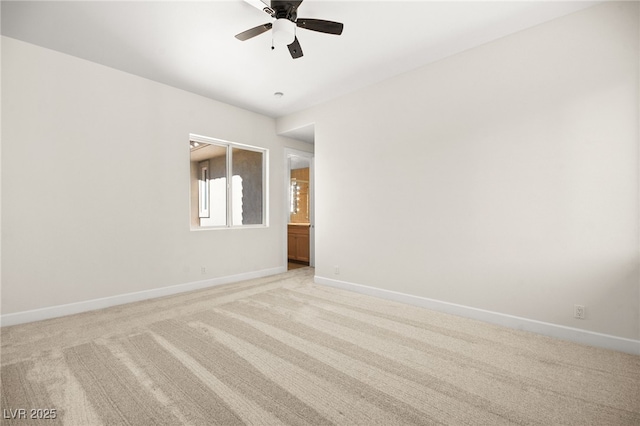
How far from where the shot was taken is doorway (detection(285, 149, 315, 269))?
6332mm

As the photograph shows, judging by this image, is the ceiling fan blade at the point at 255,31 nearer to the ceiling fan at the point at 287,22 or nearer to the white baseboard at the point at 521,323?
the ceiling fan at the point at 287,22

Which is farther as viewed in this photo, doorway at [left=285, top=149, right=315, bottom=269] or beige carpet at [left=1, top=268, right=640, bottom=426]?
doorway at [left=285, top=149, right=315, bottom=269]

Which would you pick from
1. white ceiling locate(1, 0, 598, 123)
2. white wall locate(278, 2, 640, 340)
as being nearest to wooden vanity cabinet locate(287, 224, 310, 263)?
white wall locate(278, 2, 640, 340)

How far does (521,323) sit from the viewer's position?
2875 millimetres

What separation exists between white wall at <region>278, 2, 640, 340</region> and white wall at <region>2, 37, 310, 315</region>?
261 cm

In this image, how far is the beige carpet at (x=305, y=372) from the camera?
1666mm

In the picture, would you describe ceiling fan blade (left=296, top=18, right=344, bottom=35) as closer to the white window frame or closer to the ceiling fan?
the ceiling fan

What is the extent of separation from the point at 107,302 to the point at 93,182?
1.47 m

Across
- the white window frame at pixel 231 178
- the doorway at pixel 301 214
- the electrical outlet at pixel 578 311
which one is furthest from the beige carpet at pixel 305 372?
the doorway at pixel 301 214

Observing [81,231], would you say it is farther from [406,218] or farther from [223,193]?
[406,218]

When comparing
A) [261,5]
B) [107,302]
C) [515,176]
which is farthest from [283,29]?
[107,302]

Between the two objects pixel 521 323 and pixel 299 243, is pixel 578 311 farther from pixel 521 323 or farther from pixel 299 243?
pixel 299 243

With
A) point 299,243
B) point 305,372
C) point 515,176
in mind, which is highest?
point 515,176

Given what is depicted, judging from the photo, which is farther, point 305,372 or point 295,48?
point 295,48
